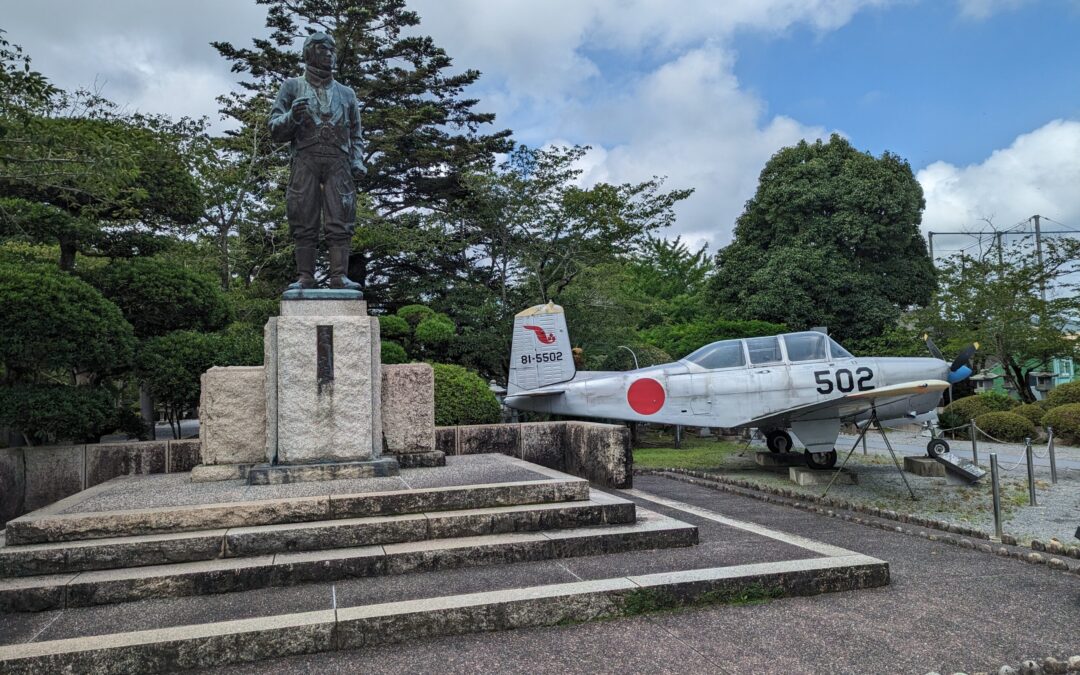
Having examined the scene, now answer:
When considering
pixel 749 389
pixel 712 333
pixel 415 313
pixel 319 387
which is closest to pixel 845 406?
pixel 749 389

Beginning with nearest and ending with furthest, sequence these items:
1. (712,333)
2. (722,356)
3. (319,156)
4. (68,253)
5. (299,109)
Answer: (299,109) → (319,156) → (68,253) → (722,356) → (712,333)

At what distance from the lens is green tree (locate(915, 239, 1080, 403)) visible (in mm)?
20109

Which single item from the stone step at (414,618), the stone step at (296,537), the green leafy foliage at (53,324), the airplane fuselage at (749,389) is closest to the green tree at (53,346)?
the green leafy foliage at (53,324)

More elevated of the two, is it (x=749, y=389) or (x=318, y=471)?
(x=749, y=389)

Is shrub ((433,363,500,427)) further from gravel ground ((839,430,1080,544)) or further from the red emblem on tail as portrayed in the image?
gravel ground ((839,430,1080,544))

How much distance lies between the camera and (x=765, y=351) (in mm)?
11672

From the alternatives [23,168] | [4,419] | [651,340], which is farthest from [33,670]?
[651,340]

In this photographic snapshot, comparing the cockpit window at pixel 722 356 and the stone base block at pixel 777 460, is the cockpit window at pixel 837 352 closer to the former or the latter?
the cockpit window at pixel 722 356

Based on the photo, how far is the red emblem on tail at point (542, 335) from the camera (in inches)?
511

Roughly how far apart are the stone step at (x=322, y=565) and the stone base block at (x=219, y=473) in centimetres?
203

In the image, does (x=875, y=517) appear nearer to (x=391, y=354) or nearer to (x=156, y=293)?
(x=391, y=354)

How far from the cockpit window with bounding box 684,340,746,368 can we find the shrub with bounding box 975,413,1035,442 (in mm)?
8137

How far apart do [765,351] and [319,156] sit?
8.16 metres

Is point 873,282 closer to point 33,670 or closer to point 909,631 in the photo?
point 909,631
